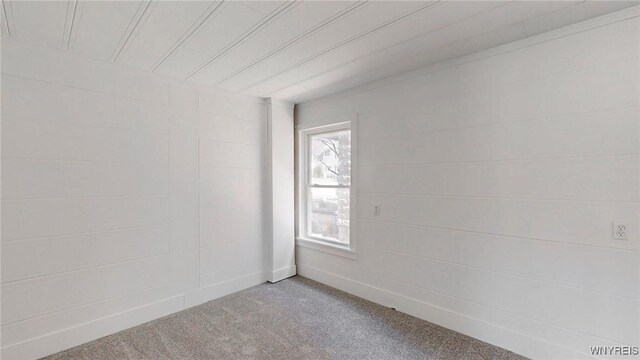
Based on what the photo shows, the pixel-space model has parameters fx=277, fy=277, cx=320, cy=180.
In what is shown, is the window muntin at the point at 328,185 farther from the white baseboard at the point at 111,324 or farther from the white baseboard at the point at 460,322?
the white baseboard at the point at 111,324

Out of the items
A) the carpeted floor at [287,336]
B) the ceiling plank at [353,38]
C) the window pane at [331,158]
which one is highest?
the ceiling plank at [353,38]

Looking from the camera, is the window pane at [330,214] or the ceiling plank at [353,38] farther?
the window pane at [330,214]

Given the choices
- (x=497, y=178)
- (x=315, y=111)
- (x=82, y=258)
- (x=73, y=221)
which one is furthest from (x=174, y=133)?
(x=497, y=178)

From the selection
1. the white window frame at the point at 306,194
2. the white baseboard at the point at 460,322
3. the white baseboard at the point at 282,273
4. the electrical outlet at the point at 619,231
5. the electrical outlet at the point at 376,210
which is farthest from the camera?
the white baseboard at the point at 282,273

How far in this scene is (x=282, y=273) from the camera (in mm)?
3848

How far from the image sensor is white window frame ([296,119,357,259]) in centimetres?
337

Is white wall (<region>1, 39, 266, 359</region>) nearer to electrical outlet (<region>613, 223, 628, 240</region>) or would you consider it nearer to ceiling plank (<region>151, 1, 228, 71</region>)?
ceiling plank (<region>151, 1, 228, 71</region>)

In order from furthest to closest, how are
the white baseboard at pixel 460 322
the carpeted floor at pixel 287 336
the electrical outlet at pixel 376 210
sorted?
1. the electrical outlet at pixel 376 210
2. the carpeted floor at pixel 287 336
3. the white baseboard at pixel 460 322

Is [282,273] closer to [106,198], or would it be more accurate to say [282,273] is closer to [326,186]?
[326,186]

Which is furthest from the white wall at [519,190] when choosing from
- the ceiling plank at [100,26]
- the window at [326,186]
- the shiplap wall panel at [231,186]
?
the ceiling plank at [100,26]

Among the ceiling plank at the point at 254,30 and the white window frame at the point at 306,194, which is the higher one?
the ceiling plank at the point at 254,30

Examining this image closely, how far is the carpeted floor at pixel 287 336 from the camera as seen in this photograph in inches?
88.5

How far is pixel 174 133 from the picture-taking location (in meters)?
2.97

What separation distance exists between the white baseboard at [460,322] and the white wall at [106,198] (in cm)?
144
